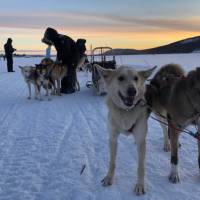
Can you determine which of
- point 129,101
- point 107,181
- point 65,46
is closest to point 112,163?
point 107,181

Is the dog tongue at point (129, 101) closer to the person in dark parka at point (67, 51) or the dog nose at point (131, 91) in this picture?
the dog nose at point (131, 91)

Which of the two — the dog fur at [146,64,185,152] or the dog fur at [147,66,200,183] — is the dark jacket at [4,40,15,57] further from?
the dog fur at [147,66,200,183]

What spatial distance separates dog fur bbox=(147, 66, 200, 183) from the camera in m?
Answer: 3.96

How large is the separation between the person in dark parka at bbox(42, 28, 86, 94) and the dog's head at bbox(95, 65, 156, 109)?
307 inches

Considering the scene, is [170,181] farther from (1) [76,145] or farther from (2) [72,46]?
(2) [72,46]

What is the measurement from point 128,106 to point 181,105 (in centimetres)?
54

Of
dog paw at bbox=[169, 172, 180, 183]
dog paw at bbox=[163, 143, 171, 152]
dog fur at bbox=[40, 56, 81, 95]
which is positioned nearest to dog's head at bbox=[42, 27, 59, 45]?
dog fur at bbox=[40, 56, 81, 95]

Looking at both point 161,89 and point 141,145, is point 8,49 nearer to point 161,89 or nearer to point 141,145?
point 161,89

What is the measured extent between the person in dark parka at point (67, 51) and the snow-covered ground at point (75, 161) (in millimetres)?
4007

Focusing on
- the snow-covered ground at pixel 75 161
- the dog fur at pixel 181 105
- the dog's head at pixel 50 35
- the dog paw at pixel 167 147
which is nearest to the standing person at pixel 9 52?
the dog's head at pixel 50 35

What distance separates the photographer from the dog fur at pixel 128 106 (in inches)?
153

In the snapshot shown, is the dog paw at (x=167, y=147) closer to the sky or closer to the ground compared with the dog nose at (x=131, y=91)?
closer to the ground

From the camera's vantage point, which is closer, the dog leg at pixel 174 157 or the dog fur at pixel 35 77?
the dog leg at pixel 174 157

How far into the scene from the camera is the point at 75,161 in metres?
4.96
